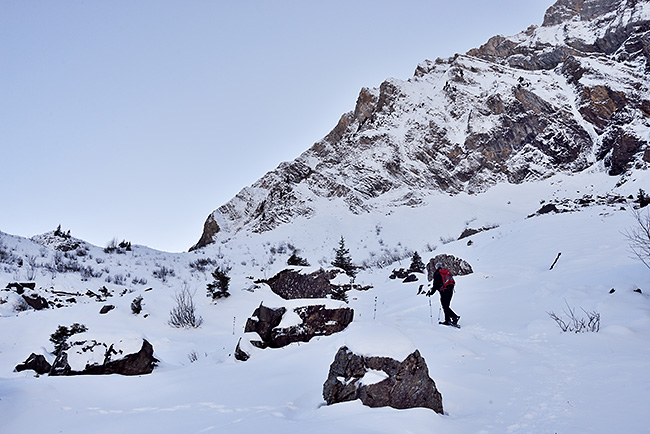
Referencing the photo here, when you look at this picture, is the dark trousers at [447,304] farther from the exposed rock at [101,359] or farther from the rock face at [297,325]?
the exposed rock at [101,359]

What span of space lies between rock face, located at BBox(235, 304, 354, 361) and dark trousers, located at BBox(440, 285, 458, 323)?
6.68 ft

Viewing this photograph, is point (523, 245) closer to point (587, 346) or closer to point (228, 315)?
point (587, 346)

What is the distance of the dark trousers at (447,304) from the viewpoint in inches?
283

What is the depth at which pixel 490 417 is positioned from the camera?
3059mm

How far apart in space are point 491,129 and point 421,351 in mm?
43687

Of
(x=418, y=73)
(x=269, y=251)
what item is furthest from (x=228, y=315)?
(x=418, y=73)

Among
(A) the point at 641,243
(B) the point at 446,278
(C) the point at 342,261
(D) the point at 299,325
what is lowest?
(D) the point at 299,325

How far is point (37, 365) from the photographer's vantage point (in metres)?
5.91

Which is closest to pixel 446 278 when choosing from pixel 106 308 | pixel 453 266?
pixel 453 266

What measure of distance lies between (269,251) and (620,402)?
2117cm

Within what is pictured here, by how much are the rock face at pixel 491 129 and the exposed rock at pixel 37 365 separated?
27.0 m

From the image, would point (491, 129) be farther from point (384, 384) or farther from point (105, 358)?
point (105, 358)

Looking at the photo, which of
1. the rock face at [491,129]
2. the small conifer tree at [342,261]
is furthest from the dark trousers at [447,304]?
the rock face at [491,129]

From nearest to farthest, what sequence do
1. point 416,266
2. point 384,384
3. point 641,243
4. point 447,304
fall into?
point 384,384, point 447,304, point 641,243, point 416,266
